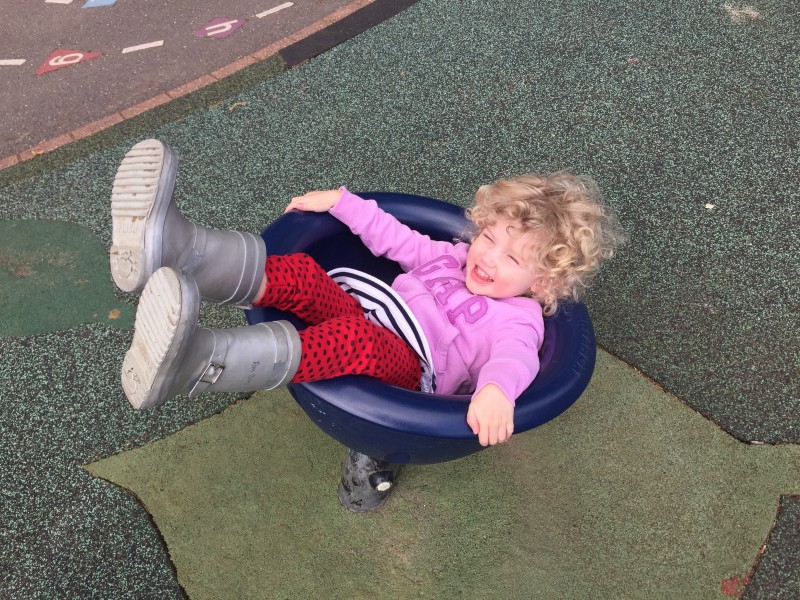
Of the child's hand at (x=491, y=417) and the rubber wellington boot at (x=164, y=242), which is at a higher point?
the rubber wellington boot at (x=164, y=242)

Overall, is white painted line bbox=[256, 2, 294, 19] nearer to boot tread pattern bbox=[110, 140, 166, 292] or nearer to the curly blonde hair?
the curly blonde hair

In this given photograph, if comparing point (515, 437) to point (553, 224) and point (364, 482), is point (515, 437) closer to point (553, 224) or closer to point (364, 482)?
point (364, 482)

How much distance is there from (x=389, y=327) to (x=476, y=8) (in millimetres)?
2235

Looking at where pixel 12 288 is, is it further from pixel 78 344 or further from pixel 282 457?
pixel 282 457

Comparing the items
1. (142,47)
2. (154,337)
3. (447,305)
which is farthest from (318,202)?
(142,47)

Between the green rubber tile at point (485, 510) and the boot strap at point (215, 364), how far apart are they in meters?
0.63

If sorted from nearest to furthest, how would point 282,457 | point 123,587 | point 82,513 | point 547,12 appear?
point 123,587
point 82,513
point 282,457
point 547,12

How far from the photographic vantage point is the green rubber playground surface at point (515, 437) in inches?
67.5

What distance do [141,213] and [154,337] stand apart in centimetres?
30

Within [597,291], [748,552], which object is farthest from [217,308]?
[748,552]

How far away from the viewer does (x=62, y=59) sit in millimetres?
3244

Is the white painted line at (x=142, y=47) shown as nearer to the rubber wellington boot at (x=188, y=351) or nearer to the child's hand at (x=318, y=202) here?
the child's hand at (x=318, y=202)

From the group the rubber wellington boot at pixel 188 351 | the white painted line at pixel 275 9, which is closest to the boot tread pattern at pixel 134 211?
the rubber wellington boot at pixel 188 351

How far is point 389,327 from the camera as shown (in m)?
1.70
